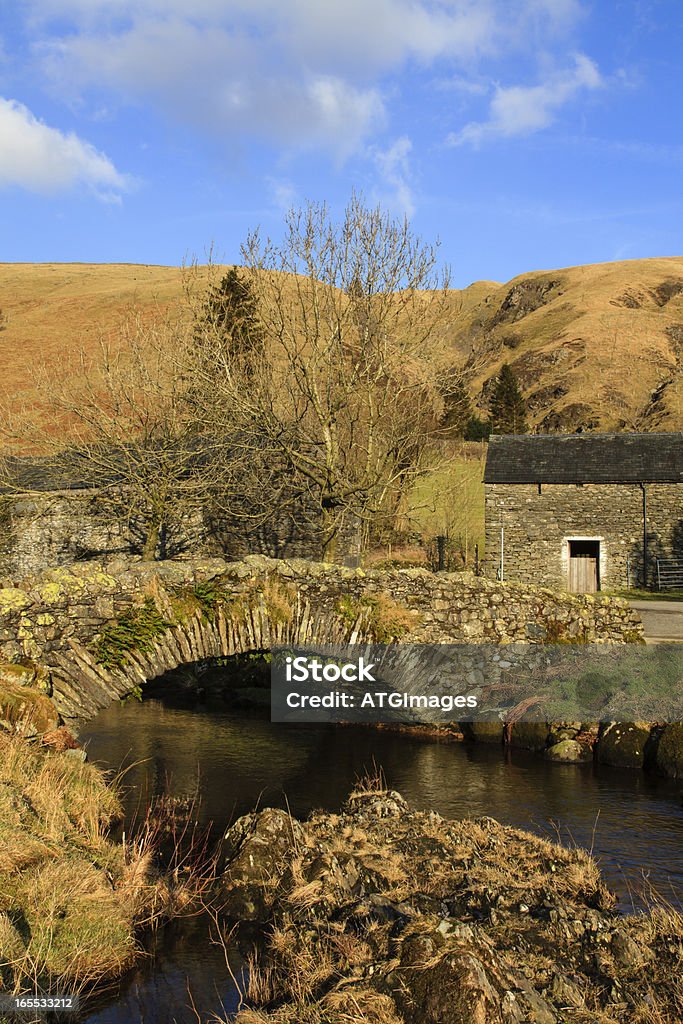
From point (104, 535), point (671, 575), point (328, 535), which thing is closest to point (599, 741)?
point (328, 535)

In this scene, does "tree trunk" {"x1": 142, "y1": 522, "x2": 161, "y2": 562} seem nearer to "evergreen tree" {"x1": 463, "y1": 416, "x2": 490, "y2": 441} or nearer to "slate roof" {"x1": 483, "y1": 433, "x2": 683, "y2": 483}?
"slate roof" {"x1": 483, "y1": 433, "x2": 683, "y2": 483}

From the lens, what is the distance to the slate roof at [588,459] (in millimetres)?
30000

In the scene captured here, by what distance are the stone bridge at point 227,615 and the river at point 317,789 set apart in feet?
5.72

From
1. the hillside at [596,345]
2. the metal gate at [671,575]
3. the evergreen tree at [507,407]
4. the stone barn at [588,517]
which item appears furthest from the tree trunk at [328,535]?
the evergreen tree at [507,407]

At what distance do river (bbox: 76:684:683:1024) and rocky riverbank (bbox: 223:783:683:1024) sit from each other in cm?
51

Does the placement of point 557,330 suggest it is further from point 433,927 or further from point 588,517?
point 433,927

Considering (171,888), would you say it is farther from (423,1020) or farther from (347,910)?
(423,1020)

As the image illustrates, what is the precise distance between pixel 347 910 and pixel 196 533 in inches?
646

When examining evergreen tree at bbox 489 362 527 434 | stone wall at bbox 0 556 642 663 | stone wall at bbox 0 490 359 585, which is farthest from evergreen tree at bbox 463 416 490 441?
stone wall at bbox 0 556 642 663

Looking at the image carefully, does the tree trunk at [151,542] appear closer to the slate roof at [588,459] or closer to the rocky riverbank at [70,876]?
the rocky riverbank at [70,876]

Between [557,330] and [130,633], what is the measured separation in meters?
92.5

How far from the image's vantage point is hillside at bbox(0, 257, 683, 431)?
220 ft

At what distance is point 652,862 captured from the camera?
819 cm

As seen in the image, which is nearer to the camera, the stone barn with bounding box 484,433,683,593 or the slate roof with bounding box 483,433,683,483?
the stone barn with bounding box 484,433,683,593
